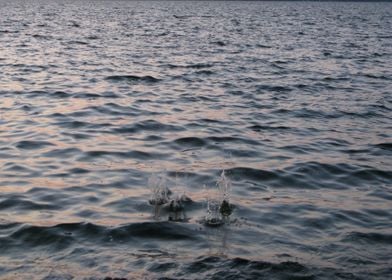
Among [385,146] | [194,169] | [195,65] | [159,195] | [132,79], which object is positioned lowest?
[195,65]

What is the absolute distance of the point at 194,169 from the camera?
42.2 ft

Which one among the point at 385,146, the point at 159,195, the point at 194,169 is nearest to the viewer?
the point at 159,195

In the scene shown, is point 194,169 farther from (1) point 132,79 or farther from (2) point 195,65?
(2) point 195,65

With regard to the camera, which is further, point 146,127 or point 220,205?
point 146,127

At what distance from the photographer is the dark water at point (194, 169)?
8.52 m

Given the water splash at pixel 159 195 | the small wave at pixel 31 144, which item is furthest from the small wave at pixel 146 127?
the water splash at pixel 159 195

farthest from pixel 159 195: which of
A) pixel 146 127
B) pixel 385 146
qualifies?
pixel 385 146

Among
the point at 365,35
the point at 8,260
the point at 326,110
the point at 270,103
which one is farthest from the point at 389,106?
the point at 365,35

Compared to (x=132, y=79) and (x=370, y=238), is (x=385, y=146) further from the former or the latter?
(x=132, y=79)

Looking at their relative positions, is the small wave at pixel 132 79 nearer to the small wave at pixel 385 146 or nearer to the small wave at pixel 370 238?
the small wave at pixel 385 146

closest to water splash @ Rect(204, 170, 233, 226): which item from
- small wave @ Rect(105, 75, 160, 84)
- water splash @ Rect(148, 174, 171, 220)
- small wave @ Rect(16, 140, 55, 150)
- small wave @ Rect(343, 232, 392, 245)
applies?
water splash @ Rect(148, 174, 171, 220)

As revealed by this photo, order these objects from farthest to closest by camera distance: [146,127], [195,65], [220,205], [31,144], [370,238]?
[195,65] → [146,127] → [31,144] → [220,205] → [370,238]

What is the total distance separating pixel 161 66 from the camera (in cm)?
2967

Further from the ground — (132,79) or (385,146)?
(385,146)
